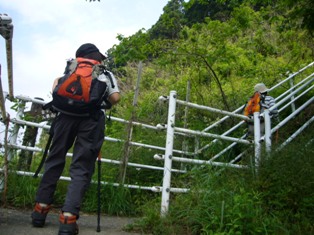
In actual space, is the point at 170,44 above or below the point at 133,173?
above

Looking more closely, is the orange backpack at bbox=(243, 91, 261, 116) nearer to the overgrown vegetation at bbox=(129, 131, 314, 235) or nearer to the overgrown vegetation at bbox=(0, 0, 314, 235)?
the overgrown vegetation at bbox=(0, 0, 314, 235)

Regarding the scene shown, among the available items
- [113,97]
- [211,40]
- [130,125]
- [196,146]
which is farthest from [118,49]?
[113,97]

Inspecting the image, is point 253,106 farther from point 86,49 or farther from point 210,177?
point 86,49

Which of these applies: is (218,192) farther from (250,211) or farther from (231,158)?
(231,158)

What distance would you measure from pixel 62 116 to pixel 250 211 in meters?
1.67

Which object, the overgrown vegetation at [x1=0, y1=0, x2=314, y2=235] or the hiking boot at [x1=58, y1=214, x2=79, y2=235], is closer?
the hiking boot at [x1=58, y1=214, x2=79, y2=235]

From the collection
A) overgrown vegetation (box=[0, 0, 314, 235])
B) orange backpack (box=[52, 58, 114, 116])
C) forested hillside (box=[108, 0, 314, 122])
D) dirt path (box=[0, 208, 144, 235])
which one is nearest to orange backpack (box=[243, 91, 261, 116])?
overgrown vegetation (box=[0, 0, 314, 235])

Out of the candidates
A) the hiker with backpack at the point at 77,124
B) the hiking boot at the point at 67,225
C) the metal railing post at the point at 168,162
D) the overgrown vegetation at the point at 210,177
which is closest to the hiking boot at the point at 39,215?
the hiker with backpack at the point at 77,124

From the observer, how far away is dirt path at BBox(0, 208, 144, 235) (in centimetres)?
285

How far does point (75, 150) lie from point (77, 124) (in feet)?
0.69

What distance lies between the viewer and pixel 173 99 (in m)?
3.62

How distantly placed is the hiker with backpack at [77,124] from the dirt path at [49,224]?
0.38ft

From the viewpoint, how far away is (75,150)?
117 inches

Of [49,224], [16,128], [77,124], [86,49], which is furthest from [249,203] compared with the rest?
[16,128]
